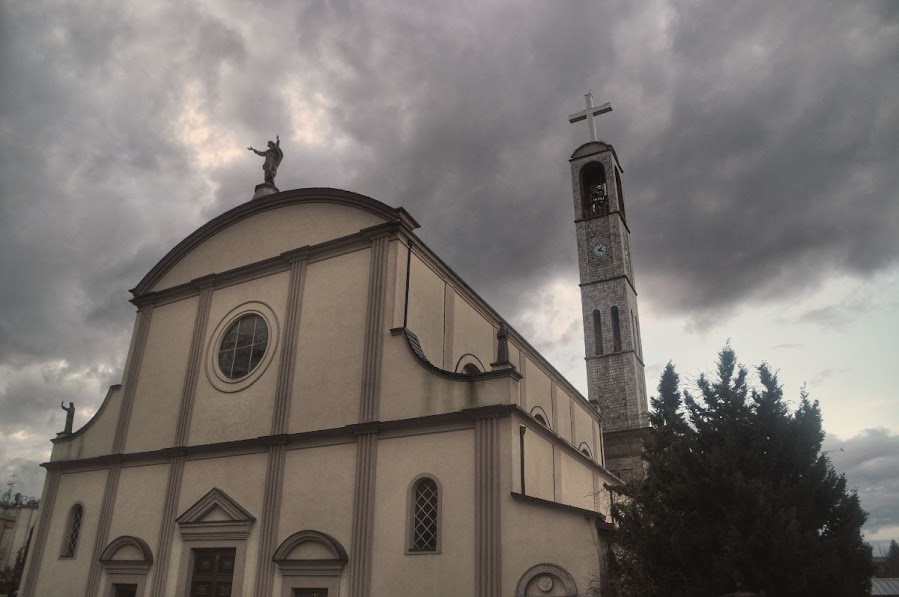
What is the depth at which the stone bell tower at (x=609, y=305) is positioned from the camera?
29.3 metres

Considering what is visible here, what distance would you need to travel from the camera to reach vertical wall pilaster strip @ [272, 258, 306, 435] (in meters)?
15.4

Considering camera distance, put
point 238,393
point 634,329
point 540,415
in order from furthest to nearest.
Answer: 1. point 634,329
2. point 540,415
3. point 238,393

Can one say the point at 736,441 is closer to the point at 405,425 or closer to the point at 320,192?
the point at 405,425

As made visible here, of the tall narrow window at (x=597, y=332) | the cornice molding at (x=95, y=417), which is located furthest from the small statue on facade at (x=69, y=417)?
the tall narrow window at (x=597, y=332)

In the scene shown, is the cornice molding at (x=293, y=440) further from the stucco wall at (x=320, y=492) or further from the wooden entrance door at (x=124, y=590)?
the wooden entrance door at (x=124, y=590)

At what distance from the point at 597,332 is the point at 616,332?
3.16ft

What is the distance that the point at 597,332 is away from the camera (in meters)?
31.6

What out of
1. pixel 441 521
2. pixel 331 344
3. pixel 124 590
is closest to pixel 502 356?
pixel 441 521

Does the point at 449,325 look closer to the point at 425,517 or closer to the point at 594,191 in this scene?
the point at 425,517

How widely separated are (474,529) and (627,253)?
24.4 metres

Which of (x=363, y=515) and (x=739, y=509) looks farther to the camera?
(x=363, y=515)

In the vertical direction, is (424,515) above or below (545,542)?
above

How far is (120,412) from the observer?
18766 mm

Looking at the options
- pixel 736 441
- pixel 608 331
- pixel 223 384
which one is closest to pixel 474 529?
pixel 736 441
